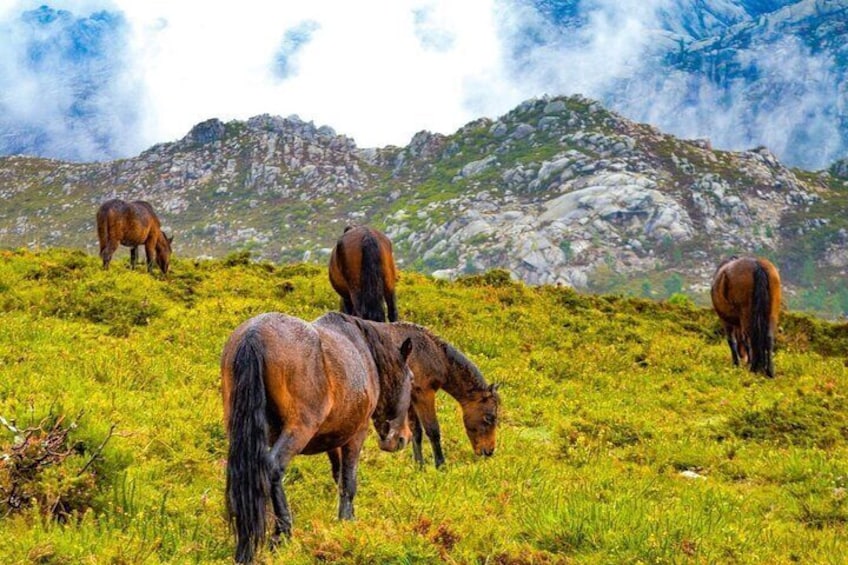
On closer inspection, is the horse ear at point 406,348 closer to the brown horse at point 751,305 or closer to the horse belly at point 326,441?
the horse belly at point 326,441

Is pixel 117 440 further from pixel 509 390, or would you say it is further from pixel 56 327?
pixel 509 390

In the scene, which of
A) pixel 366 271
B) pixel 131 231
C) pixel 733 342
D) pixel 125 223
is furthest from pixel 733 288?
pixel 125 223

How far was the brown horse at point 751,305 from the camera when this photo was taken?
18.0 metres

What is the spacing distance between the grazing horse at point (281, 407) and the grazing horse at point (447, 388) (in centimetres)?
339

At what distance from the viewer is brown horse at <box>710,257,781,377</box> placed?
18.0m

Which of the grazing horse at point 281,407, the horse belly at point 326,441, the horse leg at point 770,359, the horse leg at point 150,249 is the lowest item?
the horse leg at point 770,359

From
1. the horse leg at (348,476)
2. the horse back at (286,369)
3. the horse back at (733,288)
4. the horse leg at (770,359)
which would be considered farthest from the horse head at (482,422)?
the horse back at (733,288)

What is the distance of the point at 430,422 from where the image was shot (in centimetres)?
1020

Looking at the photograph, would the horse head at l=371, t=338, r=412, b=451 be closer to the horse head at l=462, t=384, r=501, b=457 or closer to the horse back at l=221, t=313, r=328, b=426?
the horse back at l=221, t=313, r=328, b=426

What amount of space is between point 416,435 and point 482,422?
1.05 metres

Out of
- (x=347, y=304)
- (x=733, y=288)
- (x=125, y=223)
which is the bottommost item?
(x=733, y=288)

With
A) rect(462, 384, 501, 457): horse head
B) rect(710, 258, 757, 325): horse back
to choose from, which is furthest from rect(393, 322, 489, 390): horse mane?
rect(710, 258, 757, 325): horse back

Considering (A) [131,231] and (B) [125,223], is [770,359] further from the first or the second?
(B) [125,223]

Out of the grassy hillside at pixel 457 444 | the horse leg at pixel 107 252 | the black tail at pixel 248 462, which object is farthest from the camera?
the horse leg at pixel 107 252
